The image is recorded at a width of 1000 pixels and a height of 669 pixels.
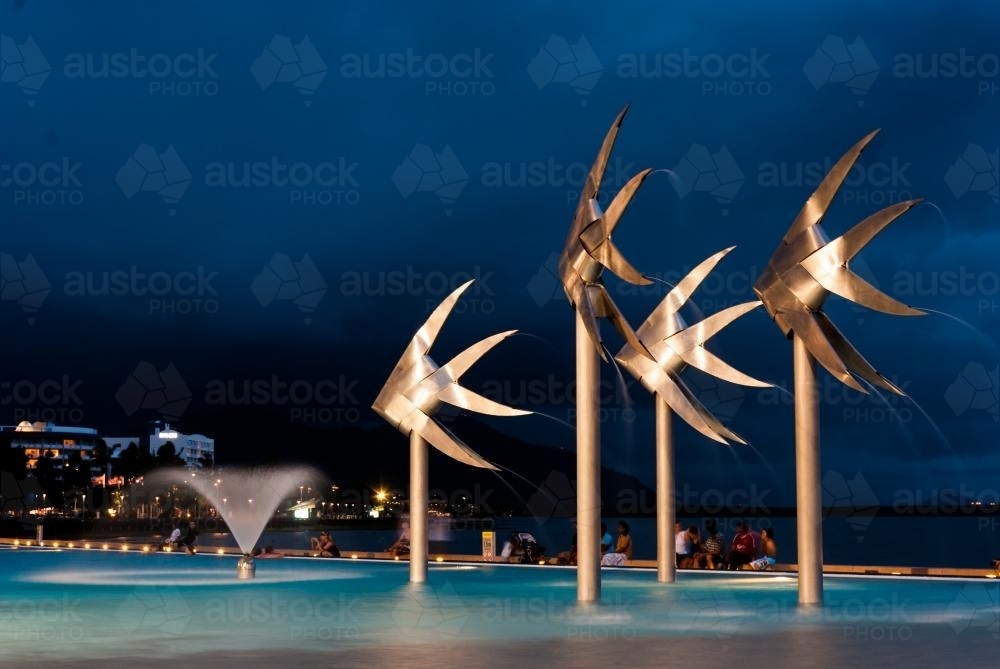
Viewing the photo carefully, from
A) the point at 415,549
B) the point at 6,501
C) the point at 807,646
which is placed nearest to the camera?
the point at 807,646

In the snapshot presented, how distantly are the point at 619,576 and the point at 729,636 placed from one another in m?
12.7

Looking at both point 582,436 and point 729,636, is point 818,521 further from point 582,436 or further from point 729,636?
point 729,636

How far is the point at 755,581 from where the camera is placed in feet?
86.8

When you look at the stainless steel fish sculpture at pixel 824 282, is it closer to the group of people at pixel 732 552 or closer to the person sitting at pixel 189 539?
the group of people at pixel 732 552

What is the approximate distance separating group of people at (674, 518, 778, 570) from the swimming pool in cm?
137

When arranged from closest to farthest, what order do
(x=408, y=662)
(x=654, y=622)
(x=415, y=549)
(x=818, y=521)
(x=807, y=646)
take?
1. (x=408, y=662)
2. (x=807, y=646)
3. (x=654, y=622)
4. (x=818, y=521)
5. (x=415, y=549)

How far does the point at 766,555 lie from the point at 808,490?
35.2ft

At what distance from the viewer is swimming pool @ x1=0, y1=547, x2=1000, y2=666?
14773mm

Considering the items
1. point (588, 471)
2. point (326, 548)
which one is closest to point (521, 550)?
point (326, 548)

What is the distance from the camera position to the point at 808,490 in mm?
20266

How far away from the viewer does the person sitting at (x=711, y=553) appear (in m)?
30.3

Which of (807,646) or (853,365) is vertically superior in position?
(853,365)

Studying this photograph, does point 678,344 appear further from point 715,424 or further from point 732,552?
point 732,552

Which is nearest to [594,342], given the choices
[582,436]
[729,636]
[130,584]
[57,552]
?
[582,436]
